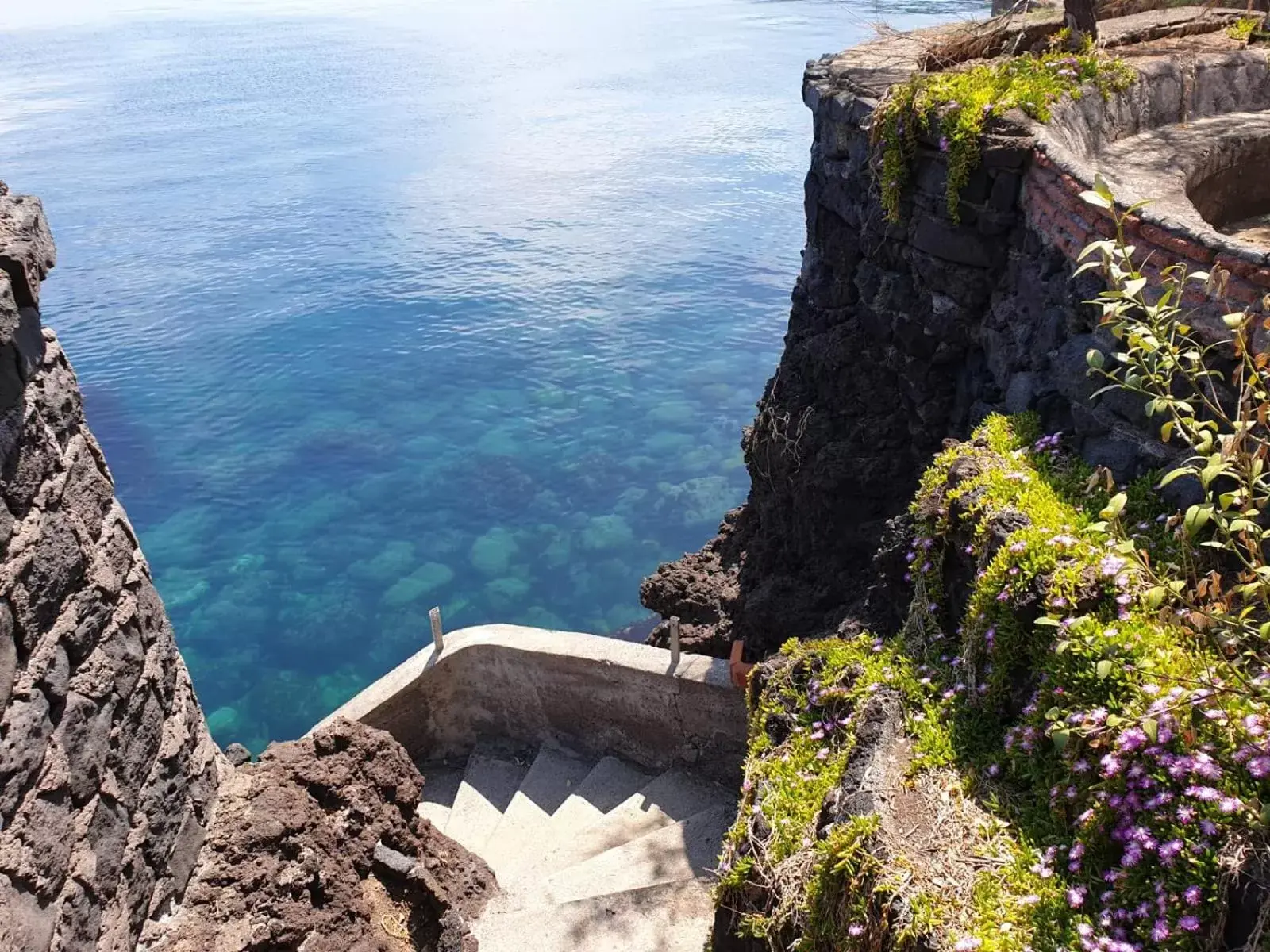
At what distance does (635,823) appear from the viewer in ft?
22.4

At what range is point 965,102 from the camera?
5.86 meters

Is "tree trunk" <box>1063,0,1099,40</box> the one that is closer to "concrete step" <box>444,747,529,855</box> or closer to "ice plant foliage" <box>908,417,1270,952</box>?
"ice plant foliage" <box>908,417,1270,952</box>

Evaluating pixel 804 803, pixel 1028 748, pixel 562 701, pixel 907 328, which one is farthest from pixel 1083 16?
pixel 562 701

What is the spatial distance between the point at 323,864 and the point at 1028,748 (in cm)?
314

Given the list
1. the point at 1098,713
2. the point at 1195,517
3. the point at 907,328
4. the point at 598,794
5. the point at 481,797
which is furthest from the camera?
the point at 481,797

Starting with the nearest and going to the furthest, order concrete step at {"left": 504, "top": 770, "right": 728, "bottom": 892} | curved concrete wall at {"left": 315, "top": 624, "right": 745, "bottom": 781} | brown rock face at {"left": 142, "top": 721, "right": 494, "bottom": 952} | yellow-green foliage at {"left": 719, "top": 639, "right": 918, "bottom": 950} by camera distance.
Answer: yellow-green foliage at {"left": 719, "top": 639, "right": 918, "bottom": 950}
brown rock face at {"left": 142, "top": 721, "right": 494, "bottom": 952}
concrete step at {"left": 504, "top": 770, "right": 728, "bottom": 892}
curved concrete wall at {"left": 315, "top": 624, "right": 745, "bottom": 781}

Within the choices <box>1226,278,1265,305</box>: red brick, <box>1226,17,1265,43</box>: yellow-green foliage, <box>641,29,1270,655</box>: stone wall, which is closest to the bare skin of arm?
<box>641,29,1270,655</box>: stone wall

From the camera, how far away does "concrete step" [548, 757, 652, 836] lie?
700cm

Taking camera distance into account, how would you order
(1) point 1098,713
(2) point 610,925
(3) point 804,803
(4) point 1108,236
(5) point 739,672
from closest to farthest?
(1) point 1098,713 < (3) point 804,803 < (4) point 1108,236 < (2) point 610,925 < (5) point 739,672

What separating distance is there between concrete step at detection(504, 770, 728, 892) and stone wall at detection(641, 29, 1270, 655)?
1.27 metres

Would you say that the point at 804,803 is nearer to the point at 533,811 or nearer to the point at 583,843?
the point at 583,843

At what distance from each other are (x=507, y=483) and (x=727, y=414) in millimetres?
4527

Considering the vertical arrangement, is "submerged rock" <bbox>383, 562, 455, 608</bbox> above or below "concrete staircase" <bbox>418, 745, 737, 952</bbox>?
below

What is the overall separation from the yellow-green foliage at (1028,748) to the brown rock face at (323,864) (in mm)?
1721
